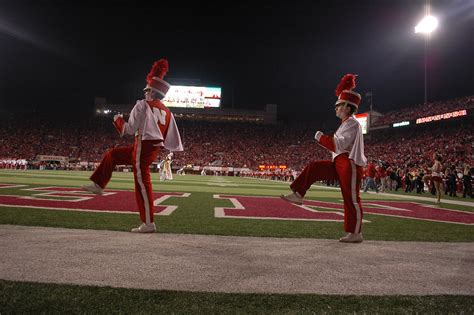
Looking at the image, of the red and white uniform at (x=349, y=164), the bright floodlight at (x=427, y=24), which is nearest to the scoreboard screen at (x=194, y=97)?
the bright floodlight at (x=427, y=24)

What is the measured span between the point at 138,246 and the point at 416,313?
2454 millimetres

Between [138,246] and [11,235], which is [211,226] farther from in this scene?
[11,235]

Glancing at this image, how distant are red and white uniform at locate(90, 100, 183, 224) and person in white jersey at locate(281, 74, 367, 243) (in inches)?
72.6

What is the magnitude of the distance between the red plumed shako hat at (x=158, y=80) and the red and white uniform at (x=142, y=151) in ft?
0.62

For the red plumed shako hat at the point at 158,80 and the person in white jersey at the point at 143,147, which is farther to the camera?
the red plumed shako hat at the point at 158,80

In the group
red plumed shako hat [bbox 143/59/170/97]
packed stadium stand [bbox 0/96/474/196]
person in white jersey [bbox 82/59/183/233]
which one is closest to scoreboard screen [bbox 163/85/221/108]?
packed stadium stand [bbox 0/96/474/196]

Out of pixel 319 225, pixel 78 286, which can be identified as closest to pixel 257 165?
pixel 319 225

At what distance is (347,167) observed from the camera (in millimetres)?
4613

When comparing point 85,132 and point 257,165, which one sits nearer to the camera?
point 257,165

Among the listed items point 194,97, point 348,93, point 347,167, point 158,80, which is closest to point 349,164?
point 347,167

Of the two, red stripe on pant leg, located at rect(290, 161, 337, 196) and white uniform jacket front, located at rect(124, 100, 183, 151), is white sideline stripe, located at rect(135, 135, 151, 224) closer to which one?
white uniform jacket front, located at rect(124, 100, 183, 151)

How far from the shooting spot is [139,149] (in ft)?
15.2

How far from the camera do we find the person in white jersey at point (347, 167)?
451 cm

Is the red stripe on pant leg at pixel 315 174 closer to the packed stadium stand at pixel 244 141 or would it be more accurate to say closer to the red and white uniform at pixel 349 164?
the red and white uniform at pixel 349 164
